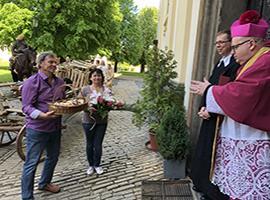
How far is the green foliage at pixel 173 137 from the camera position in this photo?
474 cm

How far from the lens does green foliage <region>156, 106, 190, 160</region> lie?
4.74 meters

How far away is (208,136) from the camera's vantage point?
134 inches

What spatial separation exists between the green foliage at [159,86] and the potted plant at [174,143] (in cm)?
83

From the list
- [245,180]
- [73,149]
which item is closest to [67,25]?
[73,149]

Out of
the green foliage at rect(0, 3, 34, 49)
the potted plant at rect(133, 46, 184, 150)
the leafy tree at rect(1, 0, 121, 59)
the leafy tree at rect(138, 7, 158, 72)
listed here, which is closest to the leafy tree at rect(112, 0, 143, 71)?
the leafy tree at rect(138, 7, 158, 72)

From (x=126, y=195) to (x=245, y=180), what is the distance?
2214mm

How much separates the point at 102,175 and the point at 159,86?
1.61 metres

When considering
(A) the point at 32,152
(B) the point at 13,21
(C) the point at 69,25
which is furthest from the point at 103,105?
(B) the point at 13,21

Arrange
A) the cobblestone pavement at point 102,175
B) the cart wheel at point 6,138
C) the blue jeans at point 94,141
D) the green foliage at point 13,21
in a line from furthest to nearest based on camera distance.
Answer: the green foliage at point 13,21
the cart wheel at point 6,138
the blue jeans at point 94,141
the cobblestone pavement at point 102,175

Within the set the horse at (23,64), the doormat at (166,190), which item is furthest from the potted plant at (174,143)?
the horse at (23,64)

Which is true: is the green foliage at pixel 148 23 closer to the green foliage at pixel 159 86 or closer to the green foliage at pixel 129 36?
the green foliage at pixel 129 36

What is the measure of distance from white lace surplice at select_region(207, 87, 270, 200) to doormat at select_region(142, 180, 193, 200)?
1.65 metres

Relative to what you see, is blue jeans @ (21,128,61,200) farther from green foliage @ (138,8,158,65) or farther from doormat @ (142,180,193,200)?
green foliage @ (138,8,158,65)

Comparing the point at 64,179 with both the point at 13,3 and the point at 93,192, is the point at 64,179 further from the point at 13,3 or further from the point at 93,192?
the point at 13,3
